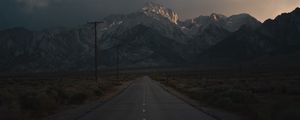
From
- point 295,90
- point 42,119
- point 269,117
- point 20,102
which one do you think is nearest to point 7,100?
point 20,102

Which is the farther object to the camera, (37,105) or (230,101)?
(230,101)

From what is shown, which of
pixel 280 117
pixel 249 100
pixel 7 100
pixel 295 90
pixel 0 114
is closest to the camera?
pixel 280 117

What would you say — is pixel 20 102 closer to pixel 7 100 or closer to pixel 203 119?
pixel 7 100

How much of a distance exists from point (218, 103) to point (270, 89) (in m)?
19.9

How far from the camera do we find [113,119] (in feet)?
77.1

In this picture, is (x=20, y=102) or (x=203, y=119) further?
(x=20, y=102)

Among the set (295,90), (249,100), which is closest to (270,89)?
(295,90)

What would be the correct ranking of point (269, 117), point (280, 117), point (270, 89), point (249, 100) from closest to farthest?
point (280, 117), point (269, 117), point (249, 100), point (270, 89)

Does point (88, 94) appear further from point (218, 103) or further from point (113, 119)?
point (113, 119)

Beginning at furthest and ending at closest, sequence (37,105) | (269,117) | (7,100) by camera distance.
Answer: (7,100), (37,105), (269,117)

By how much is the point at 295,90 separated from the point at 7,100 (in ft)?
84.7

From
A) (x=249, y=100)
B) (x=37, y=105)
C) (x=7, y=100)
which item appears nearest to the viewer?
(x=37, y=105)

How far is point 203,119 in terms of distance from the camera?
23.8m

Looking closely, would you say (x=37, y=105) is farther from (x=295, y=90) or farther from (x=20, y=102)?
(x=295, y=90)
